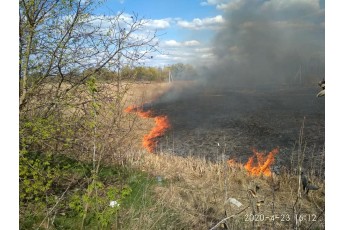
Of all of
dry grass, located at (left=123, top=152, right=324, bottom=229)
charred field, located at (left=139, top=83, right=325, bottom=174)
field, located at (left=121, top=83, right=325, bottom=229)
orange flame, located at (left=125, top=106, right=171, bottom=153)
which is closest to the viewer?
dry grass, located at (left=123, top=152, right=324, bottom=229)

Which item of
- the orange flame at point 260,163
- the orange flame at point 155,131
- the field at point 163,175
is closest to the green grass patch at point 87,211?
the field at point 163,175

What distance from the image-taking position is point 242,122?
60.3 ft

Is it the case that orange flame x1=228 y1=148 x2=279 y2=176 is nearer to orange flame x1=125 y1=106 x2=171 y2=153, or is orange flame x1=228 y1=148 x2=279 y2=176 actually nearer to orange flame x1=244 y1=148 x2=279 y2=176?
orange flame x1=244 y1=148 x2=279 y2=176

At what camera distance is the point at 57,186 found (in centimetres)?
586

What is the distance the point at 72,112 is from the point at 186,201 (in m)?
2.73

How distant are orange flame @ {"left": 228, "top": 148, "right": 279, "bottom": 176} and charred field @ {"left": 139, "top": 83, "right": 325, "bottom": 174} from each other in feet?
1.11

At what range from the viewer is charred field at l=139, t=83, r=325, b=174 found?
43.4 feet

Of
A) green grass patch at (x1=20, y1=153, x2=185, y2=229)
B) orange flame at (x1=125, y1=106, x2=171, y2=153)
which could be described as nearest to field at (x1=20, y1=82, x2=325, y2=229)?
green grass patch at (x1=20, y1=153, x2=185, y2=229)

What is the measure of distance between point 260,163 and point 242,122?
7489 millimetres

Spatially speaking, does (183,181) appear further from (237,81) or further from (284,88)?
(237,81)

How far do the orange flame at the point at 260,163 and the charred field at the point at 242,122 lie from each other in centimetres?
34

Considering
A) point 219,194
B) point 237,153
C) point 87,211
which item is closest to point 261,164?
point 237,153

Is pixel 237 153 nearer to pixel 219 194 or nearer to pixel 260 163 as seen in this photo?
pixel 260 163

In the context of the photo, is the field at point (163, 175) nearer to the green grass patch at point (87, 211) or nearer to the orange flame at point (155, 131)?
the green grass patch at point (87, 211)
